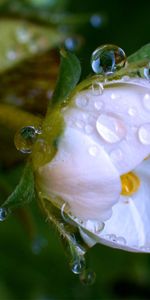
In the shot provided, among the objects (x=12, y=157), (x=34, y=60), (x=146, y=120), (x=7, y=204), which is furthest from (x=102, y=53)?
(x=34, y=60)

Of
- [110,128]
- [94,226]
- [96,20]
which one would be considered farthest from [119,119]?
[96,20]

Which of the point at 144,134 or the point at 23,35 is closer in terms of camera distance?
the point at 144,134

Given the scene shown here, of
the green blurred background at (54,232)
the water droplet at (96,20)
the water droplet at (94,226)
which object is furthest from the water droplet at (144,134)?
the water droplet at (96,20)

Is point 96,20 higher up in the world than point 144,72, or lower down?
higher up

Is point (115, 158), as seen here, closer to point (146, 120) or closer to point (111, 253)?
point (146, 120)

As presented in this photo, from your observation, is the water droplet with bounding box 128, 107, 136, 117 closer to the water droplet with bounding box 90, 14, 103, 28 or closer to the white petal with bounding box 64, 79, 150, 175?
the white petal with bounding box 64, 79, 150, 175

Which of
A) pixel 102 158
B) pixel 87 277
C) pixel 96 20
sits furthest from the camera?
pixel 96 20

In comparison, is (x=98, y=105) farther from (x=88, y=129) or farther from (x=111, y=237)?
(x=111, y=237)
